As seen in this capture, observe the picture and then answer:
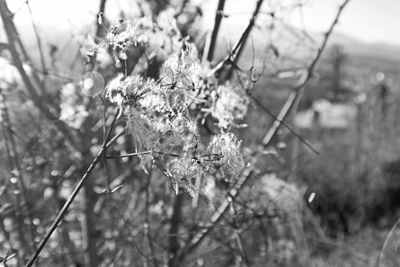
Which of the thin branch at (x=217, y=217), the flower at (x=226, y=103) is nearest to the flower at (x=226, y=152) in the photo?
the flower at (x=226, y=103)

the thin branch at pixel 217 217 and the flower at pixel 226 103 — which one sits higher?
the flower at pixel 226 103

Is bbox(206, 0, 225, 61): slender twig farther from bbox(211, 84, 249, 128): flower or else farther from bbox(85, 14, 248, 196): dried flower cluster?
bbox(85, 14, 248, 196): dried flower cluster

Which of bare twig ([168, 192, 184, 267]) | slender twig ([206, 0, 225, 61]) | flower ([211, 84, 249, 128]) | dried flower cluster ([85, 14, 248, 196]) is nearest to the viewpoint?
dried flower cluster ([85, 14, 248, 196])

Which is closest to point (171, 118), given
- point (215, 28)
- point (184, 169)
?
point (184, 169)

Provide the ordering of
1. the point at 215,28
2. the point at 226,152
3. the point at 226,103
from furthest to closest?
the point at 215,28 → the point at 226,103 → the point at 226,152

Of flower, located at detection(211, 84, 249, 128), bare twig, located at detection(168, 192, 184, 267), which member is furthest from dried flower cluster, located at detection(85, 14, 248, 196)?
bare twig, located at detection(168, 192, 184, 267)

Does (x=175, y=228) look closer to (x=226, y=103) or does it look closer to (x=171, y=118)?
(x=226, y=103)

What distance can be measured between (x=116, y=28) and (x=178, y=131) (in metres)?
0.20

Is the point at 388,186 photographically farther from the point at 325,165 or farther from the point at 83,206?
the point at 83,206

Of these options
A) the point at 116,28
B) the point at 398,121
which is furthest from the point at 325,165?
the point at 116,28

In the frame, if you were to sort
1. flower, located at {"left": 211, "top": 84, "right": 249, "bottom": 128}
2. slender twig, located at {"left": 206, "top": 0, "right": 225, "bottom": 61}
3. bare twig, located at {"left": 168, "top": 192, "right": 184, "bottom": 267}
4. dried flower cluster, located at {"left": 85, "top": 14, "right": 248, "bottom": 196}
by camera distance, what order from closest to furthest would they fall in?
dried flower cluster, located at {"left": 85, "top": 14, "right": 248, "bottom": 196} → flower, located at {"left": 211, "top": 84, "right": 249, "bottom": 128} → slender twig, located at {"left": 206, "top": 0, "right": 225, "bottom": 61} → bare twig, located at {"left": 168, "top": 192, "right": 184, "bottom": 267}

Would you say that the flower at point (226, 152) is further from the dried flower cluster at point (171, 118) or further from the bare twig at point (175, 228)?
the bare twig at point (175, 228)

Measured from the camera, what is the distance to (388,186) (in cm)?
448

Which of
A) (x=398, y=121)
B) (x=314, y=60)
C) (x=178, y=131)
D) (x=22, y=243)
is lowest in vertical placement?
(x=398, y=121)
